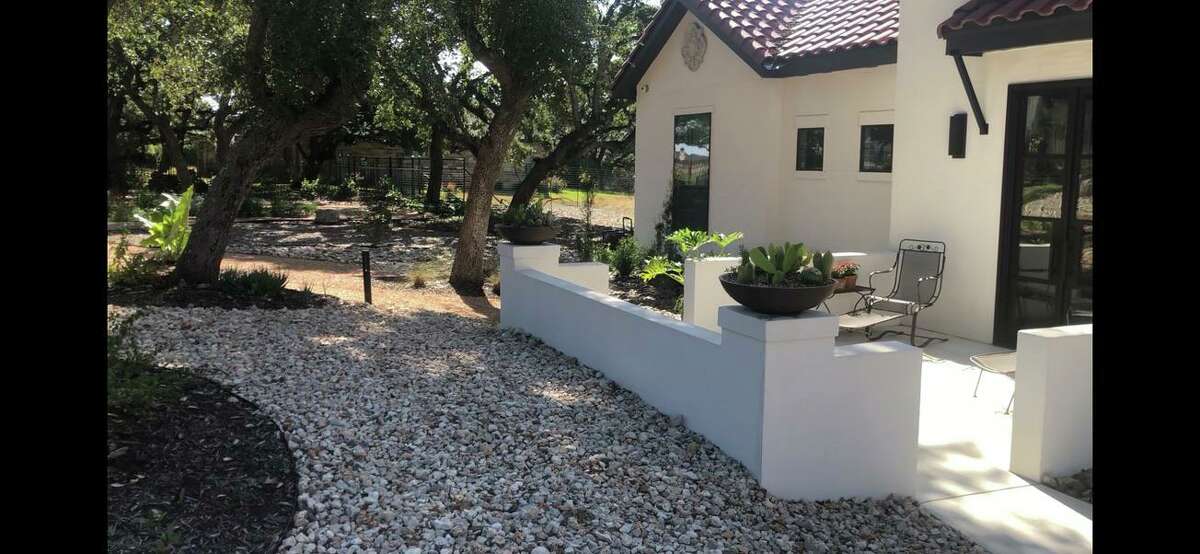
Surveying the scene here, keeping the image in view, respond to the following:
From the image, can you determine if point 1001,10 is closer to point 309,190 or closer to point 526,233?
point 526,233

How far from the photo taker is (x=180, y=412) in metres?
4.89

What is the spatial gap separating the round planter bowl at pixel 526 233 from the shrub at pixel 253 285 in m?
2.52

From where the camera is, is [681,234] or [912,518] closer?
[912,518]

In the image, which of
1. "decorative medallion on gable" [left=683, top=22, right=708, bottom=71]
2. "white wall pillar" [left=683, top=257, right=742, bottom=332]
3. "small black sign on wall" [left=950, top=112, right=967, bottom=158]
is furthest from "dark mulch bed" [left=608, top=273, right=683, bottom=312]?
"small black sign on wall" [left=950, top=112, right=967, bottom=158]

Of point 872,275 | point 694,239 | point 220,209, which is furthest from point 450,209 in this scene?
point 872,275

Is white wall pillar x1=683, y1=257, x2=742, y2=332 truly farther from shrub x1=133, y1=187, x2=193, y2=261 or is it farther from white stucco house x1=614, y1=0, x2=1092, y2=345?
shrub x1=133, y1=187, x2=193, y2=261

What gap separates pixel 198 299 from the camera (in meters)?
8.75

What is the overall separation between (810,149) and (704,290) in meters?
4.10

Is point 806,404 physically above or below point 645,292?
above

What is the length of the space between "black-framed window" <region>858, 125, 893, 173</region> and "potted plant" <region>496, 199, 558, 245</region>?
4.53 metres

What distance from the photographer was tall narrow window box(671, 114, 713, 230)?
13688 mm
